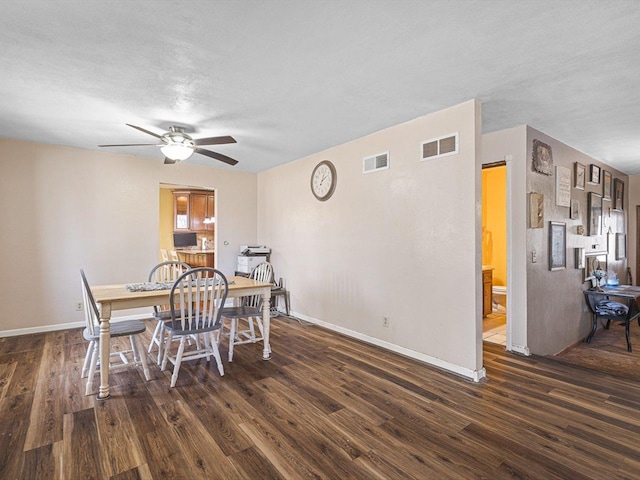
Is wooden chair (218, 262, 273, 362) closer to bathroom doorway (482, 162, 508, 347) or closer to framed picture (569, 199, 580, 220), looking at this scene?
framed picture (569, 199, 580, 220)

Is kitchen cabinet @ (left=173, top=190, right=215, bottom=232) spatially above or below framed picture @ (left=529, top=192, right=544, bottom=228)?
above

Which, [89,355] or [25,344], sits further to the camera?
[25,344]

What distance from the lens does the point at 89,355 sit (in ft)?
9.13

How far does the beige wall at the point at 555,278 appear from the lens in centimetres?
348

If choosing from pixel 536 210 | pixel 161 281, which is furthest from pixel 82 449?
pixel 536 210

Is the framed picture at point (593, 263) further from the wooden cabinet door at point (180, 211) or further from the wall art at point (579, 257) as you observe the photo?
the wooden cabinet door at point (180, 211)

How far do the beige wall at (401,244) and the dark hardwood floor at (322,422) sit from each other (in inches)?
19.6

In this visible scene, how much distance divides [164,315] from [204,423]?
141 centimetres

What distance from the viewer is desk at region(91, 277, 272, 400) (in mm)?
2454

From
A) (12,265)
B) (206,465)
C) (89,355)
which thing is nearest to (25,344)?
(12,265)

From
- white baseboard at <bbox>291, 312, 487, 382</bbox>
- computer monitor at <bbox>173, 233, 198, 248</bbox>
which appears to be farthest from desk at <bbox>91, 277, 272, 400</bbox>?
computer monitor at <bbox>173, 233, 198, 248</bbox>

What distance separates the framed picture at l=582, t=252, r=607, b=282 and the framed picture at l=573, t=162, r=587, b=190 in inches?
39.4

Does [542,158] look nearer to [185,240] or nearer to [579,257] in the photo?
[579,257]

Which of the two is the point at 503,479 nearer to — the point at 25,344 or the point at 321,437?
the point at 321,437
